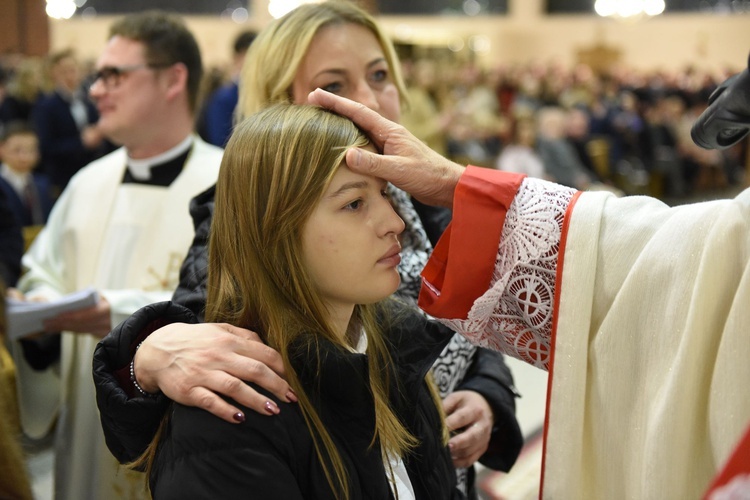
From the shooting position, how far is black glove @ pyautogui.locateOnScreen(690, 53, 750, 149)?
4.01 ft

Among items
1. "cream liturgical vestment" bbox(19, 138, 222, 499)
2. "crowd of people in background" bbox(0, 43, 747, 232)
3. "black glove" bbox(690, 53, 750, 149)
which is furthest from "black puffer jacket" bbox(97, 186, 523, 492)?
"crowd of people in background" bbox(0, 43, 747, 232)

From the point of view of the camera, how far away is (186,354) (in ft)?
4.18

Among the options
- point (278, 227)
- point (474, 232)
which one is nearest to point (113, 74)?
point (278, 227)

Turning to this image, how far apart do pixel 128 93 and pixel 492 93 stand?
11.7 meters

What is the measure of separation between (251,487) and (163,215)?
1628mm

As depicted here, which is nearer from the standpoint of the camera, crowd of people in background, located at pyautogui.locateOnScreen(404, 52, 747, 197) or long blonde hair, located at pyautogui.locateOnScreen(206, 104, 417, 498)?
long blonde hair, located at pyautogui.locateOnScreen(206, 104, 417, 498)

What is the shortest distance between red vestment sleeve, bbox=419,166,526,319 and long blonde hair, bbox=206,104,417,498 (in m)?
0.20

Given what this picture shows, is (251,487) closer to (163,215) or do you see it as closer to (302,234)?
(302,234)

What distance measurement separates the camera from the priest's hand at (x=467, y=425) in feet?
5.86

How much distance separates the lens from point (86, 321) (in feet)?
7.28

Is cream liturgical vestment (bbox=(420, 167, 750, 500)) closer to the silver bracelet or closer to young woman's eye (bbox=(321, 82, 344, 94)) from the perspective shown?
the silver bracelet


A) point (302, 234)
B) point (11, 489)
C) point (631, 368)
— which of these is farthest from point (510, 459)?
point (11, 489)

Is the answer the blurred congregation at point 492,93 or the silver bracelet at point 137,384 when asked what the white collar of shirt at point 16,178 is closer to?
the blurred congregation at point 492,93

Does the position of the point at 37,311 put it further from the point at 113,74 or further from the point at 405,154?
the point at 405,154
